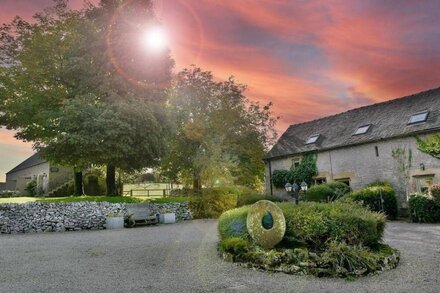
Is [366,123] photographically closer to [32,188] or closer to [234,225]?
[234,225]

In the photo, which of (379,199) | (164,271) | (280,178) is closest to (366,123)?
(379,199)

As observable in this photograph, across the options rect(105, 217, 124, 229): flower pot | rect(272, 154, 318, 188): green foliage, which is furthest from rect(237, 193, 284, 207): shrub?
rect(105, 217, 124, 229): flower pot

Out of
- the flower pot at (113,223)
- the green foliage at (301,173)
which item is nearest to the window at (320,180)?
the green foliage at (301,173)

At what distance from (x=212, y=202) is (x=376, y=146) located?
12340 mm

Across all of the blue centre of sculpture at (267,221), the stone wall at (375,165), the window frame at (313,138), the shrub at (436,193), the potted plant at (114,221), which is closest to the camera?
the blue centre of sculpture at (267,221)

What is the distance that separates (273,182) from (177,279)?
23608 millimetres

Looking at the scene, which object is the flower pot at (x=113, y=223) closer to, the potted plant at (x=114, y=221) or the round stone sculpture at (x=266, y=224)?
the potted plant at (x=114, y=221)

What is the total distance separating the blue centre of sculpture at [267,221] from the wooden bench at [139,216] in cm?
1155

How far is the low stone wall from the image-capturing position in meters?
16.9

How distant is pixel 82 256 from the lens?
10383mm

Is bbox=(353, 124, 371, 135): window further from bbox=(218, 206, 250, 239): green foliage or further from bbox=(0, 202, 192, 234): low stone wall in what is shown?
bbox=(0, 202, 192, 234): low stone wall

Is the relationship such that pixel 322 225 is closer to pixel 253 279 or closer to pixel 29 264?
pixel 253 279

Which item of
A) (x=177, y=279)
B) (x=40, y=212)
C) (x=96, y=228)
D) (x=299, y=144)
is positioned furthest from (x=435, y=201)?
(x=40, y=212)

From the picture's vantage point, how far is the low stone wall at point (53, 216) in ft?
55.4
